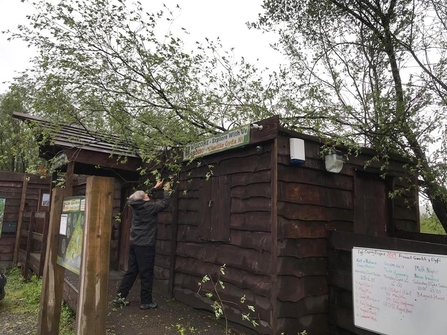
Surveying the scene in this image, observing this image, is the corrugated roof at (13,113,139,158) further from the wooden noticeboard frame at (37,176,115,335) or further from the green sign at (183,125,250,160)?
the wooden noticeboard frame at (37,176,115,335)

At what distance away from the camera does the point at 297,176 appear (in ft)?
15.0

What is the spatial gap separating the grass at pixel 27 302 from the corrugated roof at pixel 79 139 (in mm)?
2780

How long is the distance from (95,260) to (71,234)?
2.55ft

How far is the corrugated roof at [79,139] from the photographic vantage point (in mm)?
5927

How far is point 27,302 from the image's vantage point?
21.4ft

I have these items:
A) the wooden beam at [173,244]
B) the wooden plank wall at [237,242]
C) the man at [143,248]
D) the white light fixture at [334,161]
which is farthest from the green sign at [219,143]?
the white light fixture at [334,161]

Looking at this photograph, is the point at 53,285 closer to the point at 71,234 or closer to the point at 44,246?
the point at 71,234

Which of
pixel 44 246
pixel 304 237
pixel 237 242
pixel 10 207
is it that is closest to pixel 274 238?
pixel 304 237

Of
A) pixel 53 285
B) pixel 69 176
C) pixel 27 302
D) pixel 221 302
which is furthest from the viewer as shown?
pixel 27 302

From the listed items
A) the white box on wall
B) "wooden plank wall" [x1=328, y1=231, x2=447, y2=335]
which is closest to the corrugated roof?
the white box on wall

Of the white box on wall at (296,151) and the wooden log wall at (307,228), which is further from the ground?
the white box on wall at (296,151)

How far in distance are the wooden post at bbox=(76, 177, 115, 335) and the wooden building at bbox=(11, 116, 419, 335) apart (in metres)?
2.00

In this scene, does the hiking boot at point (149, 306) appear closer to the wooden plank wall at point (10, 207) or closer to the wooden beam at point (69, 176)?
the wooden beam at point (69, 176)

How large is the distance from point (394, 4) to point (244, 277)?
6.02 meters
